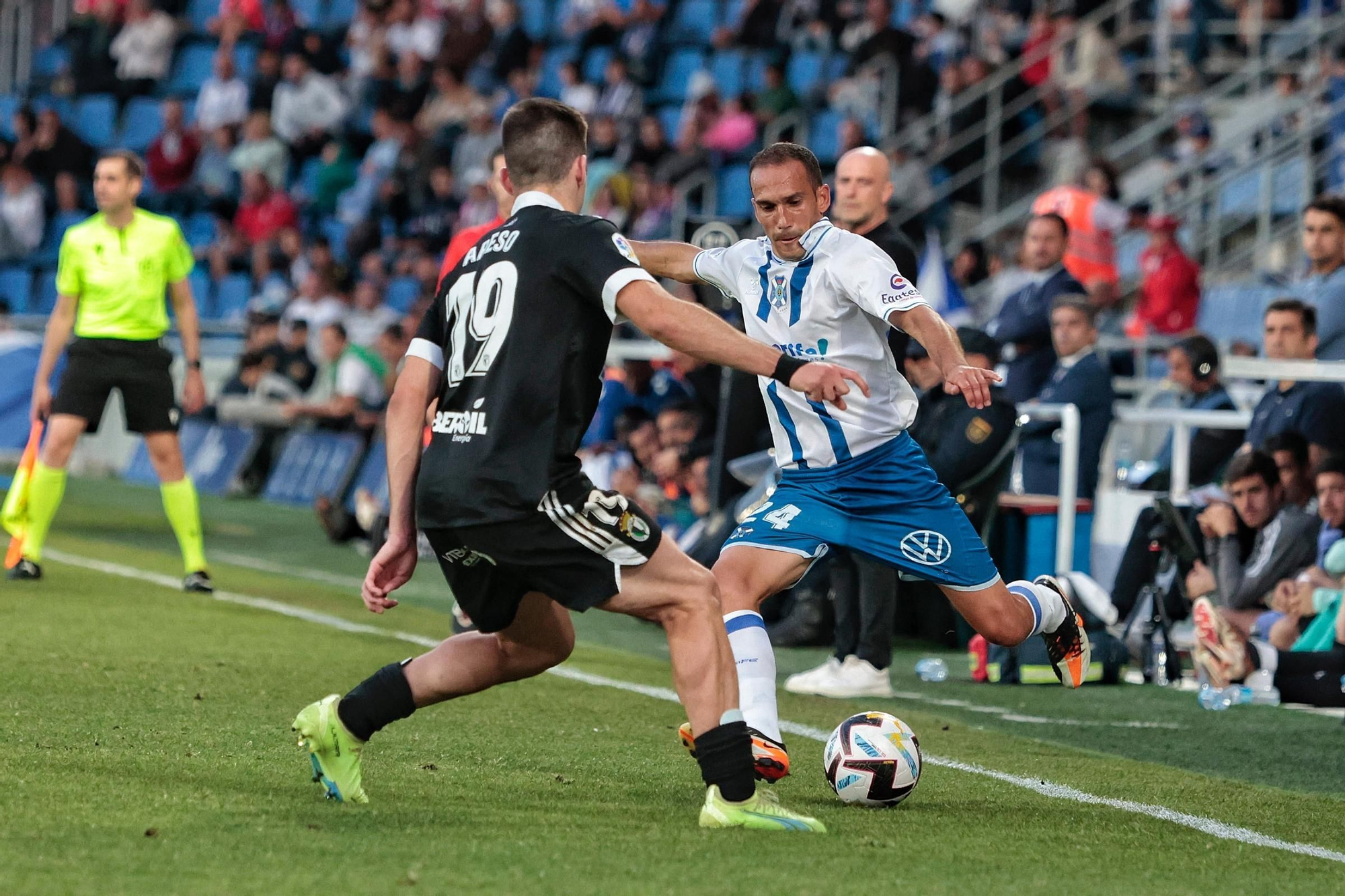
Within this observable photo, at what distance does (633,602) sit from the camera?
16.5 ft

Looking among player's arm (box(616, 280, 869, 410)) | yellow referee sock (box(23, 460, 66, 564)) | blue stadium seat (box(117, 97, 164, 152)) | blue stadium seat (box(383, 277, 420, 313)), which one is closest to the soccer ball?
player's arm (box(616, 280, 869, 410))

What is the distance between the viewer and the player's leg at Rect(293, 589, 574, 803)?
5.24 metres

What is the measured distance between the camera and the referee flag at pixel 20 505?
10797mm

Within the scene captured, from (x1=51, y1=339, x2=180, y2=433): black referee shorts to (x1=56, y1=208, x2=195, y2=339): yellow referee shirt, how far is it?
0.09 metres

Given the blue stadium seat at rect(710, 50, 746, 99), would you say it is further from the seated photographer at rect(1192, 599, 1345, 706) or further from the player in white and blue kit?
the player in white and blue kit

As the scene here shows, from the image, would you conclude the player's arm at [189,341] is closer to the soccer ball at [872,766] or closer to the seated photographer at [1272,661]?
the seated photographer at [1272,661]

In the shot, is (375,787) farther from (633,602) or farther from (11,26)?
(11,26)

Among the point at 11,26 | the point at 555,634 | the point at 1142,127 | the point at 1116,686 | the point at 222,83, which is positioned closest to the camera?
the point at 555,634

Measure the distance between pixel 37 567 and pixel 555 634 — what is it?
668 cm

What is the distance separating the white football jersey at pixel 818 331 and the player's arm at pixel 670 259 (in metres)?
0.02

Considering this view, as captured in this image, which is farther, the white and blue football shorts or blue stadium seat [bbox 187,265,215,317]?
blue stadium seat [bbox 187,265,215,317]

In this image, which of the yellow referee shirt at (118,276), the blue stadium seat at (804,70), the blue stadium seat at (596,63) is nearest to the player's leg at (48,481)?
the yellow referee shirt at (118,276)

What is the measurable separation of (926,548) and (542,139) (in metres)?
2.06

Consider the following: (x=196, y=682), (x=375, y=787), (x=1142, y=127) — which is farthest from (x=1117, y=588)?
(x=1142, y=127)
